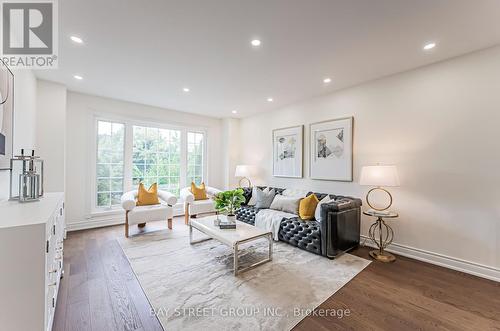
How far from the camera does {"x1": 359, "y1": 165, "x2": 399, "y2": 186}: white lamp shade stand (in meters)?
2.79

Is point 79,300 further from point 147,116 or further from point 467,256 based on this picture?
point 467,256

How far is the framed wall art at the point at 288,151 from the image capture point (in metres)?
4.48

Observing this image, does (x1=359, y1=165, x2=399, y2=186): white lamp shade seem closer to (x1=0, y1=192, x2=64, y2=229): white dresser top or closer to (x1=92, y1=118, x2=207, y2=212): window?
(x1=0, y1=192, x2=64, y2=229): white dresser top

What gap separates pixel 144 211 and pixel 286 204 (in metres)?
2.55

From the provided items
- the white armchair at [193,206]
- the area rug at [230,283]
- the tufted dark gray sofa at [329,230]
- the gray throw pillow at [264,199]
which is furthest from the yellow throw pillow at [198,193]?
the tufted dark gray sofa at [329,230]

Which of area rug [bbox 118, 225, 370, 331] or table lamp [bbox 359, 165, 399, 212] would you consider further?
table lamp [bbox 359, 165, 399, 212]

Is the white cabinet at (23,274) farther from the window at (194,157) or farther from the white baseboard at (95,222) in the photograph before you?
the window at (194,157)

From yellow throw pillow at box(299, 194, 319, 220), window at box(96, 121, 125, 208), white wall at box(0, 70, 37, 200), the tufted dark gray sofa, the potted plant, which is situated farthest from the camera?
window at box(96, 121, 125, 208)

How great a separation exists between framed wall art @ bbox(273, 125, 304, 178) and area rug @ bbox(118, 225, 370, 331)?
5.66ft

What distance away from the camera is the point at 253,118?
5781mm

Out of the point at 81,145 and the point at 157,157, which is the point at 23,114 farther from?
the point at 157,157

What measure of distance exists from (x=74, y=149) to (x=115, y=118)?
0.97 meters

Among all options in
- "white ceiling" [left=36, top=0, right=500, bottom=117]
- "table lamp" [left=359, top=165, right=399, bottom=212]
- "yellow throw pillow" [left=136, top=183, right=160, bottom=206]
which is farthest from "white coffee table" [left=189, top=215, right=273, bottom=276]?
"white ceiling" [left=36, top=0, right=500, bottom=117]

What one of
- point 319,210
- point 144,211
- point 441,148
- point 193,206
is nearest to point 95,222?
point 144,211
